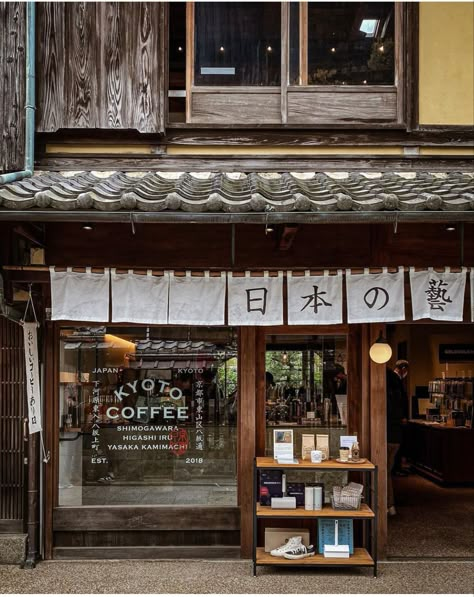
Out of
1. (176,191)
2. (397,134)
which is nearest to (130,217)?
(176,191)

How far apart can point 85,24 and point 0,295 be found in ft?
12.3

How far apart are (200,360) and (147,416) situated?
0.96 meters

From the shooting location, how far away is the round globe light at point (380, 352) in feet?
27.4

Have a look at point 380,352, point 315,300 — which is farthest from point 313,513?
point 315,300

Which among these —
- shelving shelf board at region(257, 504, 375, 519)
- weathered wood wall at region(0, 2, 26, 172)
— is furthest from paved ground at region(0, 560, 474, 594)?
weathered wood wall at region(0, 2, 26, 172)

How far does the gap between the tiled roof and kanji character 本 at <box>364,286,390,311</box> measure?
1.09m

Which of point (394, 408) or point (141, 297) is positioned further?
point (394, 408)

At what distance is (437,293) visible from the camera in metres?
7.52

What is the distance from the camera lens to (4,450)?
328 inches

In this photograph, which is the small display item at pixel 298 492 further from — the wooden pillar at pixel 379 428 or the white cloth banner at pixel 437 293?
the white cloth banner at pixel 437 293

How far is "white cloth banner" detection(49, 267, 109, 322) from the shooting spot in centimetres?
746

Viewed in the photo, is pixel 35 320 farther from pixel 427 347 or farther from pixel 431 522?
pixel 427 347

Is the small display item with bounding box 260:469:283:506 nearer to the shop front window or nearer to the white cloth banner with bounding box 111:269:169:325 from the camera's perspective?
the shop front window

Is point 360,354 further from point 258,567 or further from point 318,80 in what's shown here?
point 318,80
